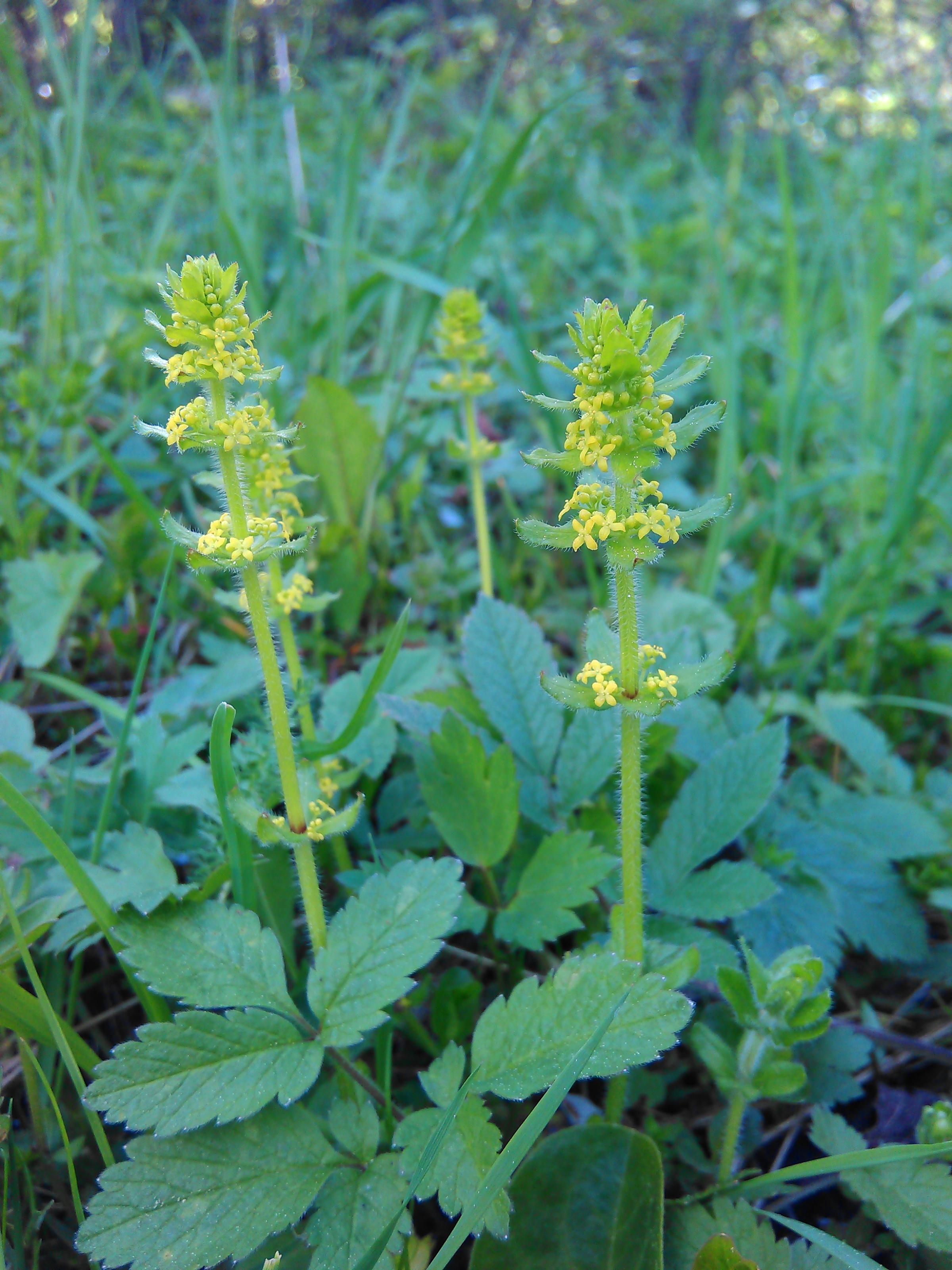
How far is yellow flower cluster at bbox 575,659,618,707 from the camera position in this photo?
1.45 metres

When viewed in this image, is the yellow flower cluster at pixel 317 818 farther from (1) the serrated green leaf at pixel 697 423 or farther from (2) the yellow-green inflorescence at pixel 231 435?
(1) the serrated green leaf at pixel 697 423

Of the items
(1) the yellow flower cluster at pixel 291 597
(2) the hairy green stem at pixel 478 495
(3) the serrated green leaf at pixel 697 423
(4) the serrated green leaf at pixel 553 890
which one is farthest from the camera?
(2) the hairy green stem at pixel 478 495

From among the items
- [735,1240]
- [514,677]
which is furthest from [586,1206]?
[514,677]

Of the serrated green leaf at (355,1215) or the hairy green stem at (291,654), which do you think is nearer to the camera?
the serrated green leaf at (355,1215)

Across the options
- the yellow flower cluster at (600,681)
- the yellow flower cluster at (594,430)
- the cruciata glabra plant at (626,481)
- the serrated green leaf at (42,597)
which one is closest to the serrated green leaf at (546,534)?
the cruciata glabra plant at (626,481)

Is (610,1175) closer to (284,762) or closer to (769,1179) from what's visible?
(769,1179)

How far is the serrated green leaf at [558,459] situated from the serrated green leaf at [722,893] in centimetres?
100

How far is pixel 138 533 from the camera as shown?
305 cm

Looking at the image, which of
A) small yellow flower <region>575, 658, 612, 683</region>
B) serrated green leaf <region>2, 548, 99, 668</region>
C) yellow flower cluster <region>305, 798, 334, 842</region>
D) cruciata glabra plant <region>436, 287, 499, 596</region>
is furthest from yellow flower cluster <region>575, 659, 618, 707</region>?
serrated green leaf <region>2, 548, 99, 668</region>

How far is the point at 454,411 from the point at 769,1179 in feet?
9.67

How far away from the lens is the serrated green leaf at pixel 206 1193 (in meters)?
1.35

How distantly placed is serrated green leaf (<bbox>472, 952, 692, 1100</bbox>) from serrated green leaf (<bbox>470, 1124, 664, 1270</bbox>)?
9.8 inches

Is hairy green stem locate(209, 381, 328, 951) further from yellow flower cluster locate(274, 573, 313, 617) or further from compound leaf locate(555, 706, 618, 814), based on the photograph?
compound leaf locate(555, 706, 618, 814)

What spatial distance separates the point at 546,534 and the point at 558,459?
132mm
